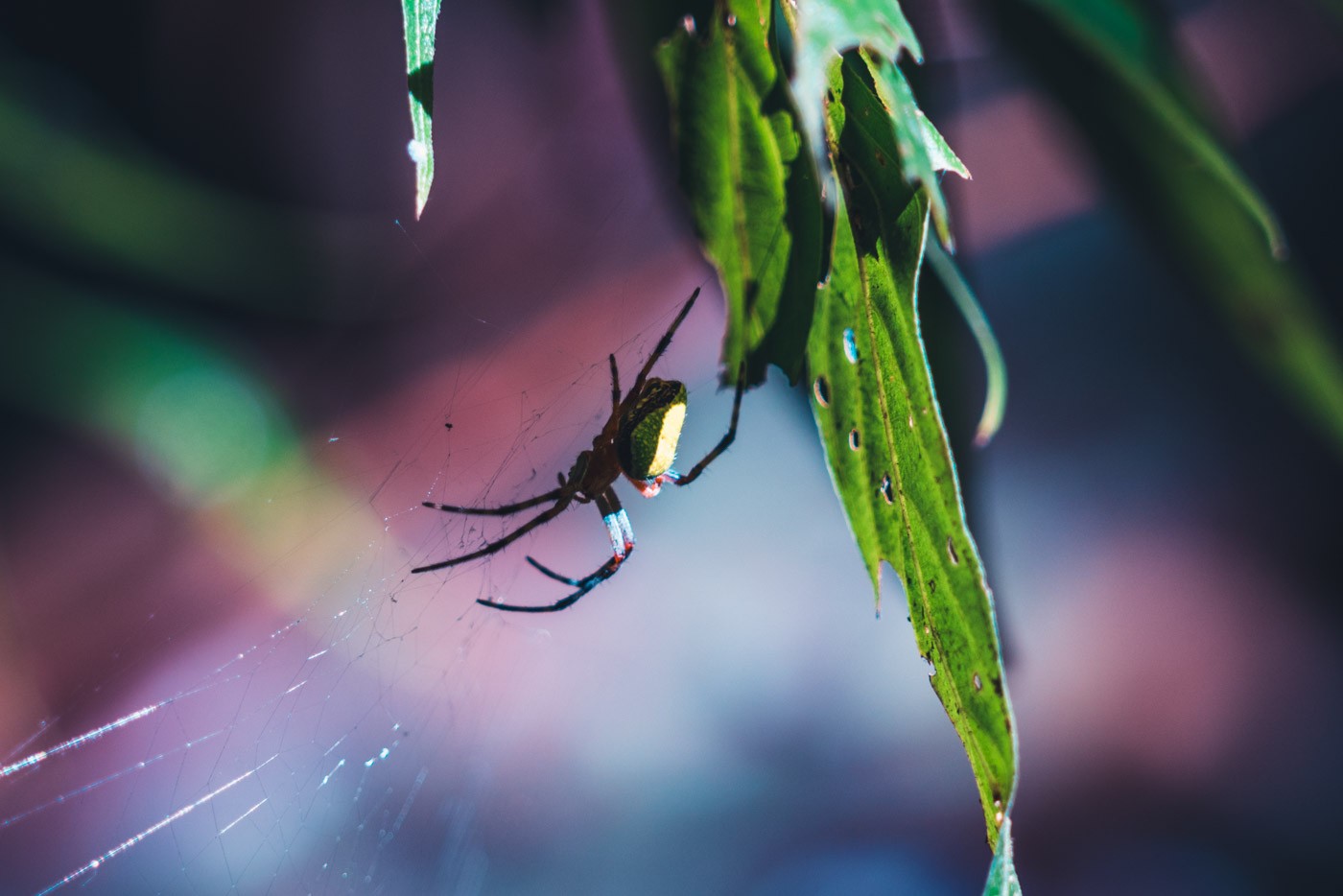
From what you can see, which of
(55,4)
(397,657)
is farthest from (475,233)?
(397,657)

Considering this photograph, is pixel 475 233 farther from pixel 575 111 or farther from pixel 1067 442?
pixel 1067 442

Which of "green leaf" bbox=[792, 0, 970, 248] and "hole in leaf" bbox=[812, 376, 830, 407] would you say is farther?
"hole in leaf" bbox=[812, 376, 830, 407]

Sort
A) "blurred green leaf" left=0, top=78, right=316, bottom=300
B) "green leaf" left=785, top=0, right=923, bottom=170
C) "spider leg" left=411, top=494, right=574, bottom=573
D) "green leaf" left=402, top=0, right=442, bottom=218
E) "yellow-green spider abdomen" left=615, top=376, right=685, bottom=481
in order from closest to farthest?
"green leaf" left=785, top=0, right=923, bottom=170 → "green leaf" left=402, top=0, right=442, bottom=218 → "yellow-green spider abdomen" left=615, top=376, right=685, bottom=481 → "spider leg" left=411, top=494, right=574, bottom=573 → "blurred green leaf" left=0, top=78, right=316, bottom=300

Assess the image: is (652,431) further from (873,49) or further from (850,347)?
(873,49)

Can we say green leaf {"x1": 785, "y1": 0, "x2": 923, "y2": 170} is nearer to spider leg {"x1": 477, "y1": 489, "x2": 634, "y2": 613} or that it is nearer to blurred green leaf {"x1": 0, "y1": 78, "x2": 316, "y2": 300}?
spider leg {"x1": 477, "y1": 489, "x2": 634, "y2": 613}

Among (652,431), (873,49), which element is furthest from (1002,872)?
(652,431)

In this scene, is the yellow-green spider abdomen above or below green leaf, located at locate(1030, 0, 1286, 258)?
below

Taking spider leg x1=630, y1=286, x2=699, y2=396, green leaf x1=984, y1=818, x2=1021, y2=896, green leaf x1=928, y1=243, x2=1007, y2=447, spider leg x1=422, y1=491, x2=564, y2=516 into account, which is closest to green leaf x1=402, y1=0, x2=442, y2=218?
green leaf x1=928, y1=243, x2=1007, y2=447
